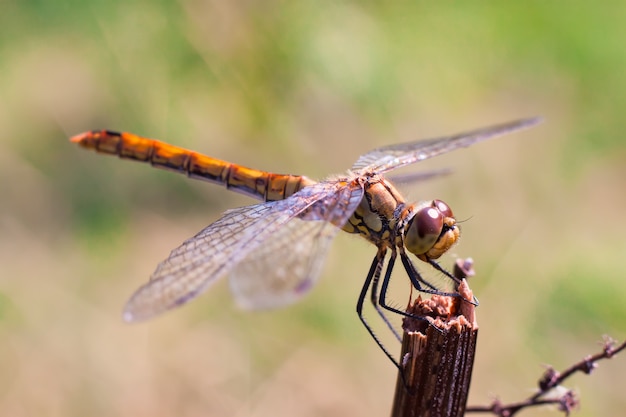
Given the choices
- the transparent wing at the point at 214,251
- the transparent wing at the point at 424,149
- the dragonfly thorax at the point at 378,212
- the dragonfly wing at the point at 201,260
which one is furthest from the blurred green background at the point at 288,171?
the dragonfly wing at the point at 201,260

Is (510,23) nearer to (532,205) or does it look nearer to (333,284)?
(532,205)

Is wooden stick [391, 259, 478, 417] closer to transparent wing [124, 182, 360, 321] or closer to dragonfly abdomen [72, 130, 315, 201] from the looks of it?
transparent wing [124, 182, 360, 321]

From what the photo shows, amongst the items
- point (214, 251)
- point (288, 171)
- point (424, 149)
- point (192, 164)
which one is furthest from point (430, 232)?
point (288, 171)

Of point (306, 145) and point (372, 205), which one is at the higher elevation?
point (306, 145)

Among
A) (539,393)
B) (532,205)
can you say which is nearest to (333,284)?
(532,205)

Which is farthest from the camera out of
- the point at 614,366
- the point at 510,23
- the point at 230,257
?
the point at 510,23

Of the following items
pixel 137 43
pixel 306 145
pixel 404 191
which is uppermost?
pixel 137 43

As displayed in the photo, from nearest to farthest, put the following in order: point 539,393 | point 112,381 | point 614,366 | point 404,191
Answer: point 539,393 → point 404,191 → point 112,381 → point 614,366
